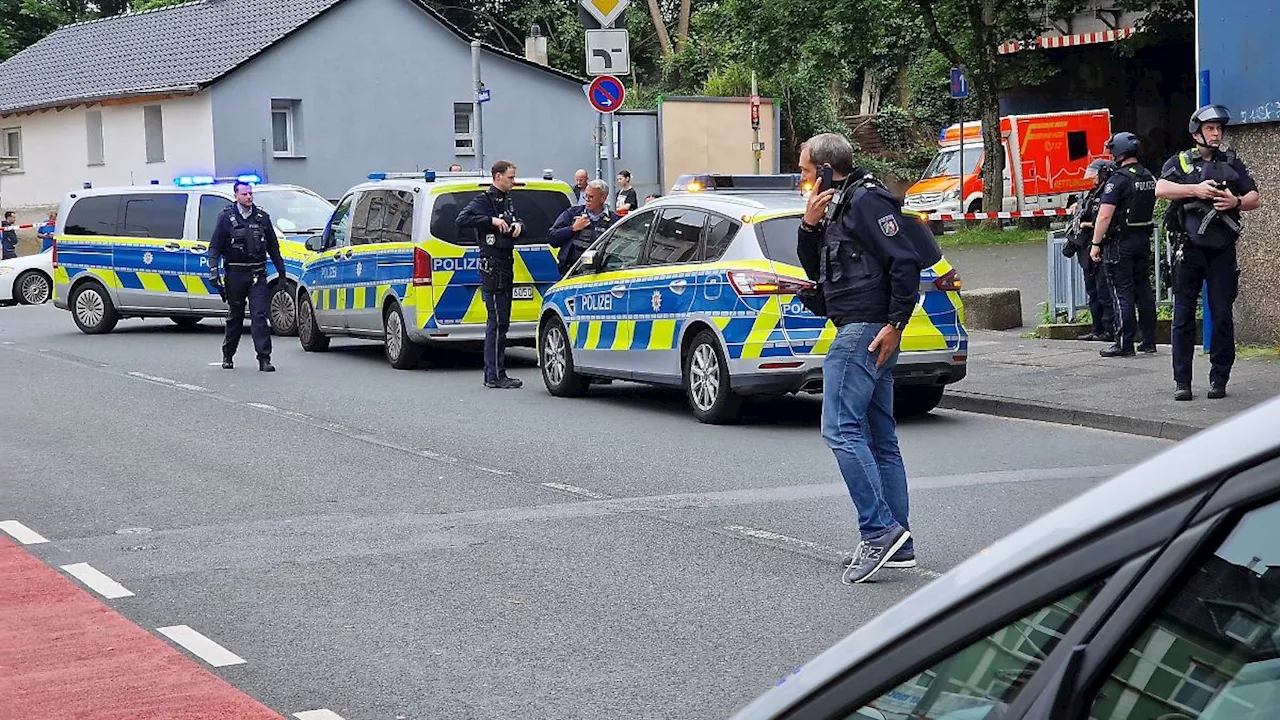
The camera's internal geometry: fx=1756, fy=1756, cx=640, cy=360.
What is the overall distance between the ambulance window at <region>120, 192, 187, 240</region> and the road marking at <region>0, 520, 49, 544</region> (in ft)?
45.0

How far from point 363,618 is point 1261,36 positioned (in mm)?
10133

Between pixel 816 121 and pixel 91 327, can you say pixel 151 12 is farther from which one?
pixel 91 327

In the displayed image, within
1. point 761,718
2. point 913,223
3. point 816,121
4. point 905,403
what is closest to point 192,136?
point 816,121

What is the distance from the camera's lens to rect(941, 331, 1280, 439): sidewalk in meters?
11.8

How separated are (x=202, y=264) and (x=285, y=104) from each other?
2118 centimetres

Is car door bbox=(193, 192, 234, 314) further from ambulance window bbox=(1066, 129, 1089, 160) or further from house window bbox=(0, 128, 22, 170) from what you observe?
house window bbox=(0, 128, 22, 170)

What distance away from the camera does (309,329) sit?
19.7 m

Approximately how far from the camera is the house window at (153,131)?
141 ft

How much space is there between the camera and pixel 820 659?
2121 mm

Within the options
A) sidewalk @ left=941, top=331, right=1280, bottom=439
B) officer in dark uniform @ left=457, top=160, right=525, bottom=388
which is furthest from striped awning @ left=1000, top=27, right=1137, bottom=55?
officer in dark uniform @ left=457, top=160, right=525, bottom=388

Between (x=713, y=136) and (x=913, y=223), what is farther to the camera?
(x=713, y=136)

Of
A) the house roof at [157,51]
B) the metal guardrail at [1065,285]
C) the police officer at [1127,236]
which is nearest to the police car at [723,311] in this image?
the police officer at [1127,236]

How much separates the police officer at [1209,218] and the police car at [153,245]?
12.6 m

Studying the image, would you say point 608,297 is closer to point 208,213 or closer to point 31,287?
point 208,213
